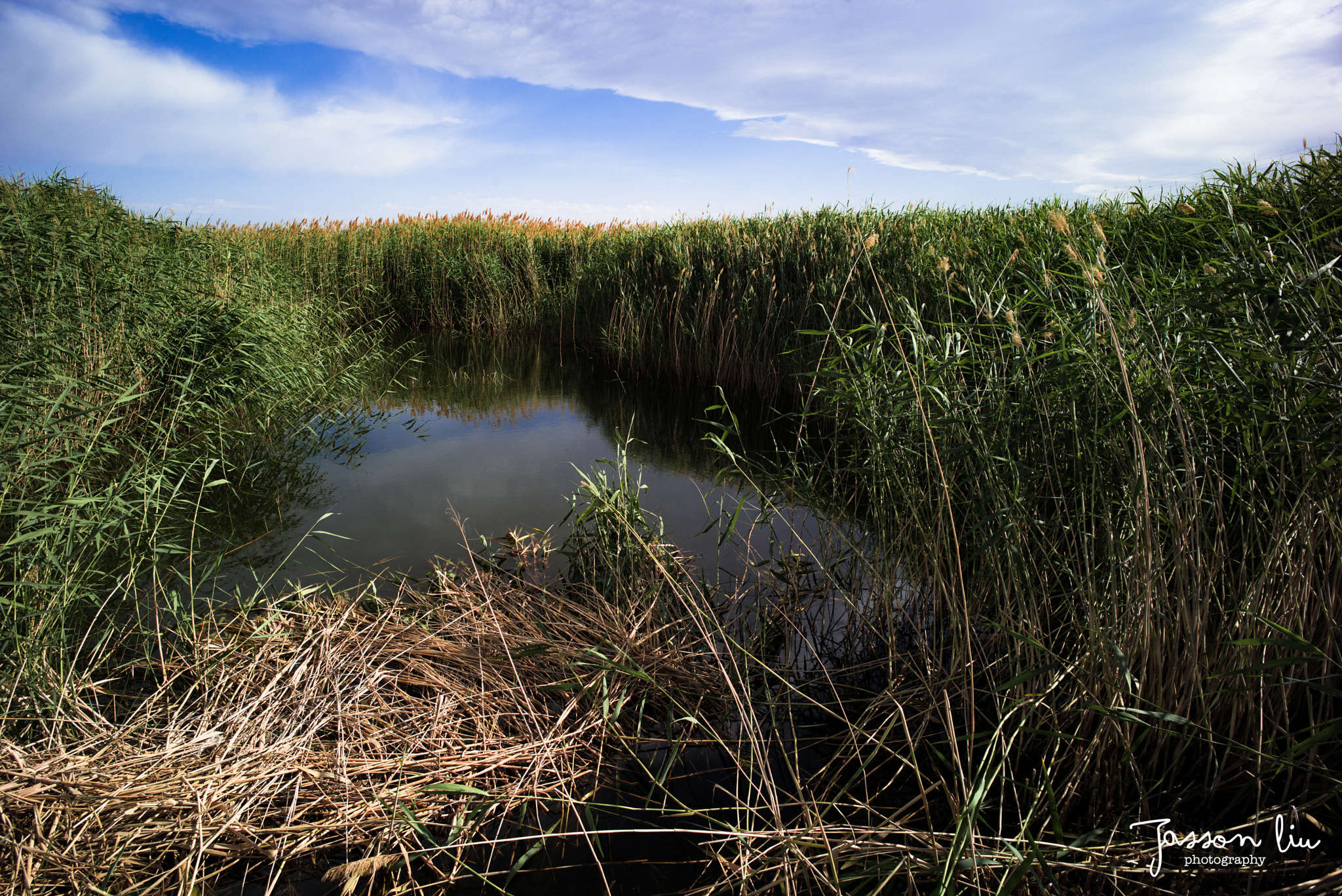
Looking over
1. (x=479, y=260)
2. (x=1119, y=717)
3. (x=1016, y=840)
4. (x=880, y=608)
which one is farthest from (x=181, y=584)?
(x=479, y=260)

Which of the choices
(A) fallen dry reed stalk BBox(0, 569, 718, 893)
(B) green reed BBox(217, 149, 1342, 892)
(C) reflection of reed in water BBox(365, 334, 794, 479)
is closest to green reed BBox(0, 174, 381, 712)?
(A) fallen dry reed stalk BBox(0, 569, 718, 893)

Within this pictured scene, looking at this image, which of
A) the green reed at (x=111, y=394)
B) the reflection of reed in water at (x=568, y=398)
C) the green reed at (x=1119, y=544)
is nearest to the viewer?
the green reed at (x=1119, y=544)

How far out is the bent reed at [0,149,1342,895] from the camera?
1791 mm

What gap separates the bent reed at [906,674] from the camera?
179 centimetres

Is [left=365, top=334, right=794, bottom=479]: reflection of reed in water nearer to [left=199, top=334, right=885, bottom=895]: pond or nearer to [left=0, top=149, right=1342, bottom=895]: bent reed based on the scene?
[left=199, top=334, right=885, bottom=895]: pond

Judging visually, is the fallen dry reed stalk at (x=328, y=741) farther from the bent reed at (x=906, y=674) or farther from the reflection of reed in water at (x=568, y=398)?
the reflection of reed in water at (x=568, y=398)

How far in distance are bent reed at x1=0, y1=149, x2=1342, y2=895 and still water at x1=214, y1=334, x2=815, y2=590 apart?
0.71m

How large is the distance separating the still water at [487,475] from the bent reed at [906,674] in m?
0.71

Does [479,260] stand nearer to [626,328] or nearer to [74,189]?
[626,328]

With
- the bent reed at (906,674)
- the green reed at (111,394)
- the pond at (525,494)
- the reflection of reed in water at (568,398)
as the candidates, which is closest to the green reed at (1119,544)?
the bent reed at (906,674)

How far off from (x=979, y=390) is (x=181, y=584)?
4.23 m

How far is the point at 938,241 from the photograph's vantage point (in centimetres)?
558

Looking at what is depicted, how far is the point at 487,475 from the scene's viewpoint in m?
5.57

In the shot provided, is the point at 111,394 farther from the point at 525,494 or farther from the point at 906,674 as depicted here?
the point at 906,674
